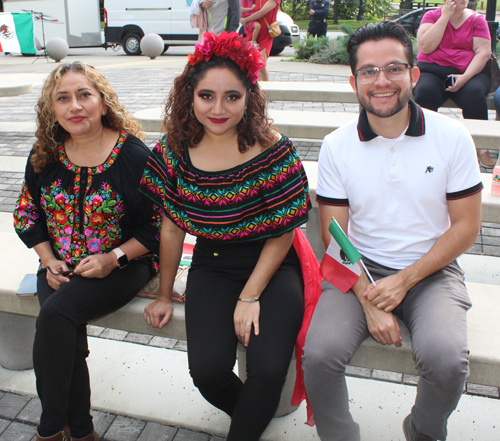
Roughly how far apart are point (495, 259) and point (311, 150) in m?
2.87

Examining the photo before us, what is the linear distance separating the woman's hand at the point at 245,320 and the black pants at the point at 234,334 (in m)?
0.02

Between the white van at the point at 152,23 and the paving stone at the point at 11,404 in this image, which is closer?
the paving stone at the point at 11,404

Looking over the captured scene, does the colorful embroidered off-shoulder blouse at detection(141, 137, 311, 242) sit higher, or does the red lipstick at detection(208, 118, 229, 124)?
the red lipstick at detection(208, 118, 229, 124)

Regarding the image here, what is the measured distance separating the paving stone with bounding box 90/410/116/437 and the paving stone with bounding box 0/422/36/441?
10.7 inches

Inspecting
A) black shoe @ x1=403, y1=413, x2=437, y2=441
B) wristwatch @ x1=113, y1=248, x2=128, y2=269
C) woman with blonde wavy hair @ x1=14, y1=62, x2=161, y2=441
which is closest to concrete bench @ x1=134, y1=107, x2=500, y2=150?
woman with blonde wavy hair @ x1=14, y1=62, x2=161, y2=441

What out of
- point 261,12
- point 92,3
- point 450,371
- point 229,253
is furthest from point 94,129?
→ point 92,3

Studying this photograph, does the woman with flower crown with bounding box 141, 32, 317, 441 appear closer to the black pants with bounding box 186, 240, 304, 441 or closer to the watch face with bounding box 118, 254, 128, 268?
the black pants with bounding box 186, 240, 304, 441

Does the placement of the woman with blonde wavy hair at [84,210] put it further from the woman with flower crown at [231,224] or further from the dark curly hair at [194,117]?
the dark curly hair at [194,117]

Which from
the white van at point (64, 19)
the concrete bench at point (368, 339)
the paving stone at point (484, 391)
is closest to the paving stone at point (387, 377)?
the paving stone at point (484, 391)

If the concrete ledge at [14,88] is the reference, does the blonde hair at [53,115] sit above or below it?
above

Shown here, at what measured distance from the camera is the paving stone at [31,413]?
98.5 inches

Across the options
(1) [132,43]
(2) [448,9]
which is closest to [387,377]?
(2) [448,9]

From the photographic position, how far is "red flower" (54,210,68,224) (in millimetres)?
2334

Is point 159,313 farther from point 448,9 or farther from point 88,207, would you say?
point 448,9
